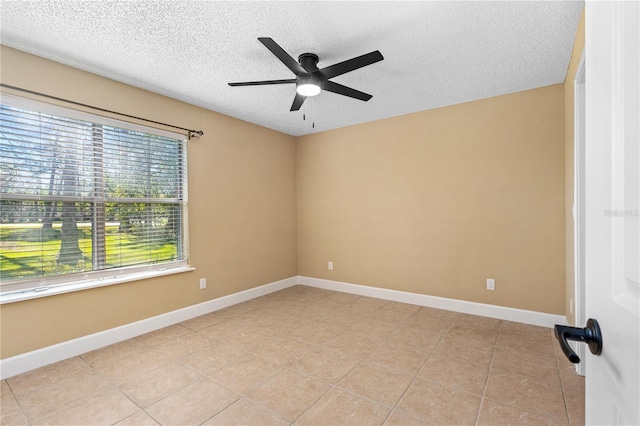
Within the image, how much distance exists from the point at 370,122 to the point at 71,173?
133 inches

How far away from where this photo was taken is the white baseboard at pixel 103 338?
85.4 inches

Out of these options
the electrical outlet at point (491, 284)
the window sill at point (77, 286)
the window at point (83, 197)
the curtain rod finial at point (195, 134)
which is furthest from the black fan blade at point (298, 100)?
the electrical outlet at point (491, 284)

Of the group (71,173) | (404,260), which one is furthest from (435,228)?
(71,173)

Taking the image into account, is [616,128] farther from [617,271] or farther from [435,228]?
[435,228]

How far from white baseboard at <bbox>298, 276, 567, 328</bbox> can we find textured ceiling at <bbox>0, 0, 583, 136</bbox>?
2355 mm

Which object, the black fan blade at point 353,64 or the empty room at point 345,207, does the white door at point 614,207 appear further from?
the black fan blade at point 353,64

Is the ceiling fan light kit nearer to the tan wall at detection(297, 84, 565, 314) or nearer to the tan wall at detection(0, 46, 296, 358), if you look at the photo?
the tan wall at detection(0, 46, 296, 358)

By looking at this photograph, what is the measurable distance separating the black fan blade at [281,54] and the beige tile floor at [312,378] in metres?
2.24

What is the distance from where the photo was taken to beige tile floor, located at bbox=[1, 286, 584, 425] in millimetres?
1724

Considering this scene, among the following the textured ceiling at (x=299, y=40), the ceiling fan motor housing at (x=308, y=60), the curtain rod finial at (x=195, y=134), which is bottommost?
the curtain rod finial at (x=195, y=134)

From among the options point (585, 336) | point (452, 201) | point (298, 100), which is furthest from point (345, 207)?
point (585, 336)

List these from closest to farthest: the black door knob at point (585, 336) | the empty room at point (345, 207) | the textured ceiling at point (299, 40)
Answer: the black door knob at point (585, 336)
the empty room at point (345, 207)
the textured ceiling at point (299, 40)

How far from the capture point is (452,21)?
1938 millimetres

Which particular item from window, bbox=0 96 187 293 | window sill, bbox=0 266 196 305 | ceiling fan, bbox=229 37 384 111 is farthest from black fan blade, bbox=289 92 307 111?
window sill, bbox=0 266 196 305
